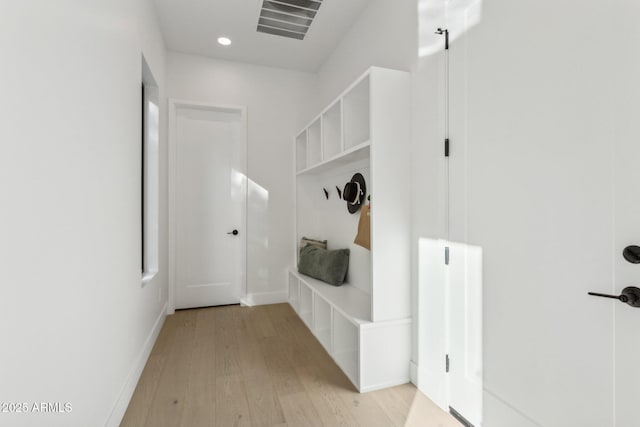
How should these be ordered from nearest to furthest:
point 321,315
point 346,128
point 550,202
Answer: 1. point 550,202
2. point 346,128
3. point 321,315

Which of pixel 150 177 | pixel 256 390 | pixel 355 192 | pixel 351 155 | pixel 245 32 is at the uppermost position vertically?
pixel 245 32

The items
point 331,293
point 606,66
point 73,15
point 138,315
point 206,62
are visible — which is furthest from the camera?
point 206,62

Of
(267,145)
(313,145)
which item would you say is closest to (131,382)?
(313,145)

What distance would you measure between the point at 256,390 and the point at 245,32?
10.3 ft

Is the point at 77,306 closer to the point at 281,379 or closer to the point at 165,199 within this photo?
the point at 281,379

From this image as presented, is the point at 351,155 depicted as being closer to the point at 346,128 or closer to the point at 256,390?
the point at 346,128

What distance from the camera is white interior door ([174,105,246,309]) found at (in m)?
3.59

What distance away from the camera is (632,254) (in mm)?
1030

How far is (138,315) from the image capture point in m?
2.16

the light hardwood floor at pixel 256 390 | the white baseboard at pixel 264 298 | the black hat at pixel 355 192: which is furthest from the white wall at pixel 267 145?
the black hat at pixel 355 192

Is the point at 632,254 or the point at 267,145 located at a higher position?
the point at 267,145

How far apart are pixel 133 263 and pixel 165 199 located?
1.48m

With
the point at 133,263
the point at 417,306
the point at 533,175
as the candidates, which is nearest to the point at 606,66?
the point at 533,175

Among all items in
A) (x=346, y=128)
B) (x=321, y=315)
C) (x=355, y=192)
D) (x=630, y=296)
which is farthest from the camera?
(x=321, y=315)
